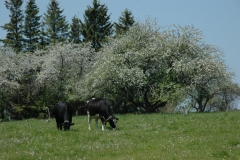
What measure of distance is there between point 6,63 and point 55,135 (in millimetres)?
31797

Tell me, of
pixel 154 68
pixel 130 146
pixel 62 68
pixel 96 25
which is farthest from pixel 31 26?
pixel 130 146

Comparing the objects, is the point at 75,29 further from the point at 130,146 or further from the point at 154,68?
the point at 130,146

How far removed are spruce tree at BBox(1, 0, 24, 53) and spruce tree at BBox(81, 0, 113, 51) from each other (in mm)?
12734

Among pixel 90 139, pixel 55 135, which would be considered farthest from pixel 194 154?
pixel 55 135

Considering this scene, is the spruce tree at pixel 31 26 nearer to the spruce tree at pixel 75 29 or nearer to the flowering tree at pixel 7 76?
the spruce tree at pixel 75 29

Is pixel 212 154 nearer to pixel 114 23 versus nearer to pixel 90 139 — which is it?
pixel 90 139

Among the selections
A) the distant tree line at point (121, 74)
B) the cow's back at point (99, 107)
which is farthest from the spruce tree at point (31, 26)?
the cow's back at point (99, 107)

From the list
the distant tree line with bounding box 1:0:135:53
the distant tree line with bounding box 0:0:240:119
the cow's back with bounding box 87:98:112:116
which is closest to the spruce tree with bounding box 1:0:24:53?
the distant tree line with bounding box 1:0:135:53

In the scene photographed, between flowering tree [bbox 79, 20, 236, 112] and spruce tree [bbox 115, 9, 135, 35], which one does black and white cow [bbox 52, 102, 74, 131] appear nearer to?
flowering tree [bbox 79, 20, 236, 112]

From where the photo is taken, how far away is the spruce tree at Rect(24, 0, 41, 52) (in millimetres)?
66812

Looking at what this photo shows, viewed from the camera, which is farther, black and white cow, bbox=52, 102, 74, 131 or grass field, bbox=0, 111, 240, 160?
black and white cow, bbox=52, 102, 74, 131

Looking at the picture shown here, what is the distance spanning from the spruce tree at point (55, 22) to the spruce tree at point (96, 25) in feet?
22.8

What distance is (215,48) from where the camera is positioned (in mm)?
40781

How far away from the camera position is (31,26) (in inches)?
2645
